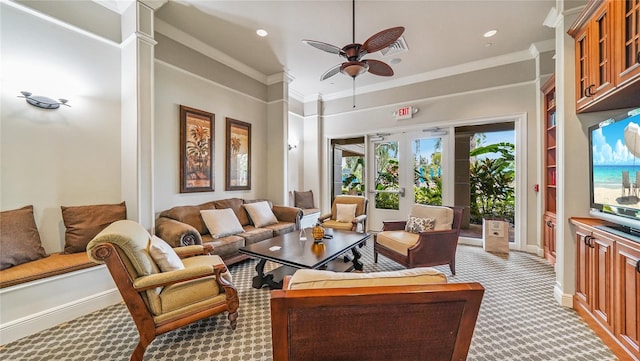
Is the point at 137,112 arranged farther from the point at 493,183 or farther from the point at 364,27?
the point at 493,183

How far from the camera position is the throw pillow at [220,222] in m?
3.45

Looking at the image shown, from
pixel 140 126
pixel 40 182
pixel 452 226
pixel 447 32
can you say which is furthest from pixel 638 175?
pixel 40 182

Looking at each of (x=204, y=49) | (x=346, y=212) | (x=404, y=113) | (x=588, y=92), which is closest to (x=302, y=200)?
(x=346, y=212)

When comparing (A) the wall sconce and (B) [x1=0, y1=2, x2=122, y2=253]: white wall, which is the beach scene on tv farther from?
(A) the wall sconce

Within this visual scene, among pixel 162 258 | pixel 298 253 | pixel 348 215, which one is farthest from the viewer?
pixel 348 215

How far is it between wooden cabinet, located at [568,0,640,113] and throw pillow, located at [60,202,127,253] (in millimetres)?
4597

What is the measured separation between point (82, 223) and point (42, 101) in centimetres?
123

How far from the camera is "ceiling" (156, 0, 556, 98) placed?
3008 millimetres

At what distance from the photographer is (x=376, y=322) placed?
38.4 inches

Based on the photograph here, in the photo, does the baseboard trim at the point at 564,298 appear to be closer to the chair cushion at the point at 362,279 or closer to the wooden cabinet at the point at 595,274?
the wooden cabinet at the point at 595,274

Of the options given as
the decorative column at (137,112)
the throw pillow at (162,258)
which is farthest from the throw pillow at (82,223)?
the throw pillow at (162,258)

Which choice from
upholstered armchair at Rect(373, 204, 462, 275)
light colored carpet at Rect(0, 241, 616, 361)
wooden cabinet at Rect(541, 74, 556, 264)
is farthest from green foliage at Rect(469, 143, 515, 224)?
light colored carpet at Rect(0, 241, 616, 361)

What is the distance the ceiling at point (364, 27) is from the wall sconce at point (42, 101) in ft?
5.21

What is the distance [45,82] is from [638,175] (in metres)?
5.01
